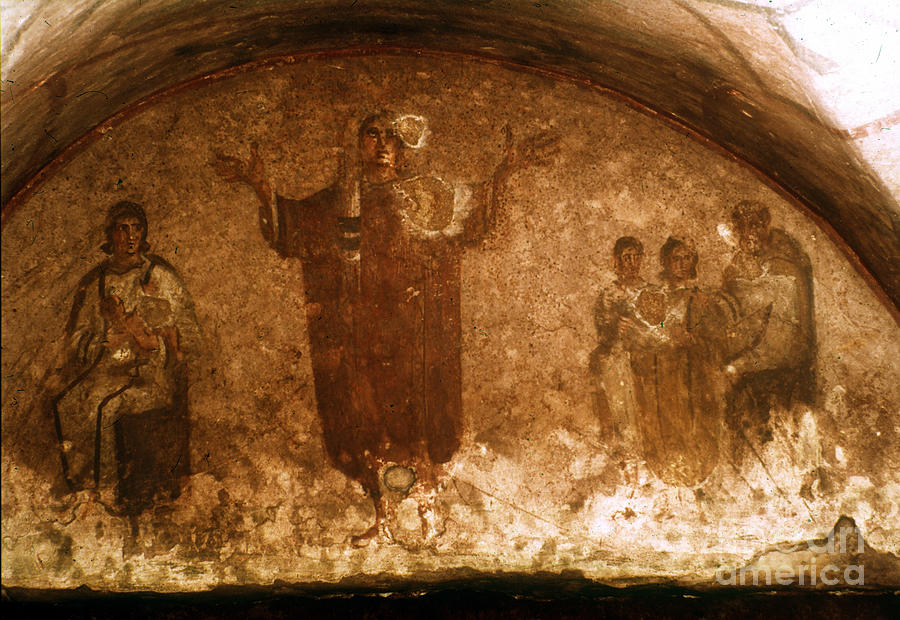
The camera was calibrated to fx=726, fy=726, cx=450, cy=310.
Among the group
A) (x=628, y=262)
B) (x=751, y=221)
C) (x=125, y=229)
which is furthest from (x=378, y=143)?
(x=751, y=221)

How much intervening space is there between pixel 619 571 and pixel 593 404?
940 mm

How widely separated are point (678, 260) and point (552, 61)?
1.28 m

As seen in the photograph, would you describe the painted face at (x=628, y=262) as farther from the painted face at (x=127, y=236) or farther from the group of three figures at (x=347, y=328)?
the painted face at (x=127, y=236)

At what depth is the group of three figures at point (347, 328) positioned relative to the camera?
152 inches

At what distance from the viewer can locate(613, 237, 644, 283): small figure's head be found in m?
4.01

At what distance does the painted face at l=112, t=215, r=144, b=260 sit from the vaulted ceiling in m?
0.45

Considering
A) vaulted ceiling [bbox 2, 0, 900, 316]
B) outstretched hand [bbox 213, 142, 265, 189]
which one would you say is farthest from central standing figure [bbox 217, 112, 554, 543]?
vaulted ceiling [bbox 2, 0, 900, 316]

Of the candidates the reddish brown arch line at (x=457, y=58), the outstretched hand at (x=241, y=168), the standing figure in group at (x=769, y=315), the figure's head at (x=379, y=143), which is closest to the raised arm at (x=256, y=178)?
the outstretched hand at (x=241, y=168)

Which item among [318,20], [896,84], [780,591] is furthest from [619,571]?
[318,20]

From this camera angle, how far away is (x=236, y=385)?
3936mm

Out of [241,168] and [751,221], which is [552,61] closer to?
[751,221]

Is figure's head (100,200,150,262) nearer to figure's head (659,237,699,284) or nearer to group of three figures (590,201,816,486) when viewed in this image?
group of three figures (590,201,816,486)

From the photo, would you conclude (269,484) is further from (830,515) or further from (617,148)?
(830,515)

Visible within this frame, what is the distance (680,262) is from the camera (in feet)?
13.2
